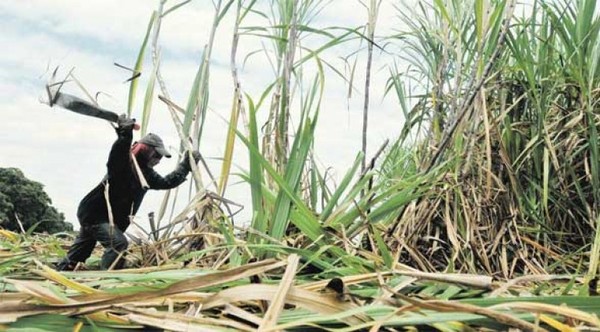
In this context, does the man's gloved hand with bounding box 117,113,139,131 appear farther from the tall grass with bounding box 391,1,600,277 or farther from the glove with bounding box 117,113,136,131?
the tall grass with bounding box 391,1,600,277

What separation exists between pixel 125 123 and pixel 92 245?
2.76 ft

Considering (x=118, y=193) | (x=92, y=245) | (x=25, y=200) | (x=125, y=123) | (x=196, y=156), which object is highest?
(x=125, y=123)

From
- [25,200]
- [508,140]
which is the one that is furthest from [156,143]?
[25,200]

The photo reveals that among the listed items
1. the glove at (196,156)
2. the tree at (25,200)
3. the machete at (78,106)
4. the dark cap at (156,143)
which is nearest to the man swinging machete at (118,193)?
the dark cap at (156,143)

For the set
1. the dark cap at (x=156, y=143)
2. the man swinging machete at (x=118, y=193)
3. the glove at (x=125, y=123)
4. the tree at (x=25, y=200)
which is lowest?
the tree at (x=25, y=200)

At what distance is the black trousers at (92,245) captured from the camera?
2.35 m

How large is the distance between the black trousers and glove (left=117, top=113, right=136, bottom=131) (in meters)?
0.34

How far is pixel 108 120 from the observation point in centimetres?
201

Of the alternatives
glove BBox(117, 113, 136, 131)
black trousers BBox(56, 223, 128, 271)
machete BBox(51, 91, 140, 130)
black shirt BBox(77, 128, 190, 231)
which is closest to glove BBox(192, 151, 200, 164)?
machete BBox(51, 91, 140, 130)

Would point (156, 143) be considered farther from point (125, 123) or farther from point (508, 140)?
point (508, 140)

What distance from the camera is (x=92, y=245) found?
2.88 m

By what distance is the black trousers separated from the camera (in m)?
2.35

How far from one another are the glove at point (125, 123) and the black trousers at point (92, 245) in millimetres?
338

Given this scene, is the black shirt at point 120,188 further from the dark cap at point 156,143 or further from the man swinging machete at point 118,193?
the dark cap at point 156,143
